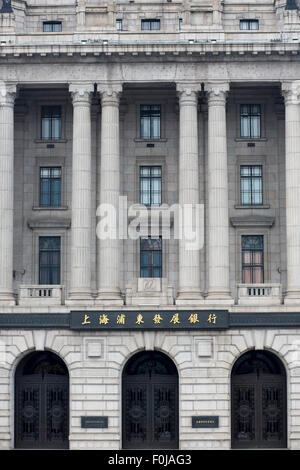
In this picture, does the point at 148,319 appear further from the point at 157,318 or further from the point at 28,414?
the point at 28,414

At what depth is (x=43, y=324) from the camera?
228ft

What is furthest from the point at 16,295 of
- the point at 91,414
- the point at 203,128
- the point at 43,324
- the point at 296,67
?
the point at 296,67

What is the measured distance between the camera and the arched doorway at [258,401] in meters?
70.6

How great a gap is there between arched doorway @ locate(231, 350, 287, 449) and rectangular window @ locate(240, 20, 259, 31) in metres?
19.9

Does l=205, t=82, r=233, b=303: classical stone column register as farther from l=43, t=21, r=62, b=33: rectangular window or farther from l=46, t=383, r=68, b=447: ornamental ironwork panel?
l=43, t=21, r=62, b=33: rectangular window

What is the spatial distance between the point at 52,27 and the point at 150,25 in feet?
19.8

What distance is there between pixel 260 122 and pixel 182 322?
14.0 metres

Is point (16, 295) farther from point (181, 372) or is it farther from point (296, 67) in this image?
point (296, 67)

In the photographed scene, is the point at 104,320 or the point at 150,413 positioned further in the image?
the point at 150,413

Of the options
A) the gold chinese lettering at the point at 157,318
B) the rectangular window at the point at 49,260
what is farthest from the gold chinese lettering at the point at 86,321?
the rectangular window at the point at 49,260

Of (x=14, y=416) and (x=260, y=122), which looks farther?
(x=260, y=122)

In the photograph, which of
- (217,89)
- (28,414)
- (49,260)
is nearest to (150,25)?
(217,89)

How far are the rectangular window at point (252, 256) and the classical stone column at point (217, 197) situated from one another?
3.45 meters

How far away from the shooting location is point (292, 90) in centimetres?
7131
